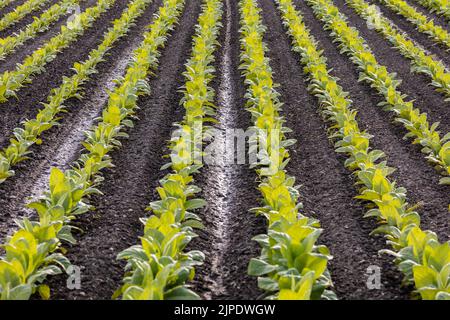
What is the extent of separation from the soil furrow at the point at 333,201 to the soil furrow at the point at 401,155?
2.02 feet

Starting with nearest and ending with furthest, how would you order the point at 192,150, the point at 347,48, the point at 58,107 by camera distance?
the point at 192,150
the point at 58,107
the point at 347,48

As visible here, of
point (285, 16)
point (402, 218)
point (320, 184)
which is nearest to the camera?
point (402, 218)

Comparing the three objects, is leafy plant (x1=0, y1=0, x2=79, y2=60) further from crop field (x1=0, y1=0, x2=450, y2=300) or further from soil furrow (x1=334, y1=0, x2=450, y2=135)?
soil furrow (x1=334, y1=0, x2=450, y2=135)

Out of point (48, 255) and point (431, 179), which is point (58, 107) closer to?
point (48, 255)

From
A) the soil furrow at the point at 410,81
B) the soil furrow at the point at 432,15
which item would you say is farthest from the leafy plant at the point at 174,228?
the soil furrow at the point at 432,15

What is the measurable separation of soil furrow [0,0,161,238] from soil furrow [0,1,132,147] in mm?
514

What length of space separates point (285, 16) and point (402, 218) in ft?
35.5

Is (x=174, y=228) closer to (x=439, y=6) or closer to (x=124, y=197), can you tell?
(x=124, y=197)

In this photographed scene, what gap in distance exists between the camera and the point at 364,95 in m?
9.77

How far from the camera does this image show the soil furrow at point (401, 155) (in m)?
5.97

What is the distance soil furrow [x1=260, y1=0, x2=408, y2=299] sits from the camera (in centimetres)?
473

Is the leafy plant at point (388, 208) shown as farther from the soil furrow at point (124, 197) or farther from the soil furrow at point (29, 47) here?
the soil furrow at point (29, 47)
